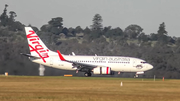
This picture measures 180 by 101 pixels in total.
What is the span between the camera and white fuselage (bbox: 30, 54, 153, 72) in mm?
65062

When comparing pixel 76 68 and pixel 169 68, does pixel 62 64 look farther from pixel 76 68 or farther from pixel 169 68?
pixel 169 68

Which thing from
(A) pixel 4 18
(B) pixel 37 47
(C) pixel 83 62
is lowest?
(C) pixel 83 62

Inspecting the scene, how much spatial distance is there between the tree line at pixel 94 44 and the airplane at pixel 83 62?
2244 mm

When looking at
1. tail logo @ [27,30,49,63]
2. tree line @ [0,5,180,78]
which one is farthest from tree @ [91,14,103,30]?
tail logo @ [27,30,49,63]

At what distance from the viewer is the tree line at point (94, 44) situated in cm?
6935

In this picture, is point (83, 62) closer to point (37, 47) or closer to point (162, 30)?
point (37, 47)

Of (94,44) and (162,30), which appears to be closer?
(94,44)

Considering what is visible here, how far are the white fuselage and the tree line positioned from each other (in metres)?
3.05

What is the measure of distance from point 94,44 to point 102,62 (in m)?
47.9

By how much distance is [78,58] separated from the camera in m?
64.9

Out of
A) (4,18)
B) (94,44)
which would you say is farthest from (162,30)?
(4,18)

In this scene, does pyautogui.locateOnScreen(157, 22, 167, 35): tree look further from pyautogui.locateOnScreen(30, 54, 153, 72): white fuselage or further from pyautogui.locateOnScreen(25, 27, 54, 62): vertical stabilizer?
pyautogui.locateOnScreen(25, 27, 54, 62): vertical stabilizer

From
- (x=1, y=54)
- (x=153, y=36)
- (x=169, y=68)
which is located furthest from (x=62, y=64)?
(x=153, y=36)

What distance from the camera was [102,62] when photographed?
65.4 metres
